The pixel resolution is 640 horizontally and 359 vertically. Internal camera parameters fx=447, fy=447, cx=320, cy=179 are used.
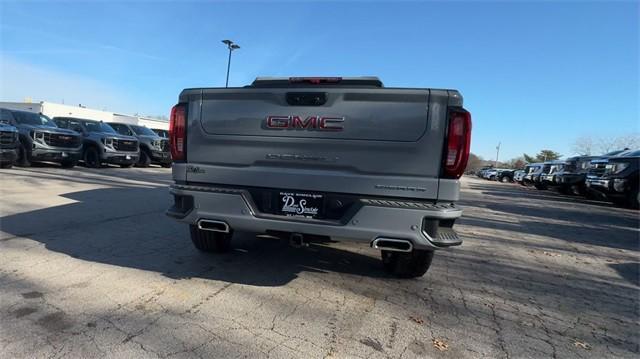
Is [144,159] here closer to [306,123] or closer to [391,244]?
[306,123]

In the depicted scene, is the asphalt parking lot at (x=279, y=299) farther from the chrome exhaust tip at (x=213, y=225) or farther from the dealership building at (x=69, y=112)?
the dealership building at (x=69, y=112)

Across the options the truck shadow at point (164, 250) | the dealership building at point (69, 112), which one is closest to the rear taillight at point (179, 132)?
the truck shadow at point (164, 250)

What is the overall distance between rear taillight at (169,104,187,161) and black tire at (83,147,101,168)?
46.6ft

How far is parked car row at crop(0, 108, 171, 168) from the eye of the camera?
41.7 ft

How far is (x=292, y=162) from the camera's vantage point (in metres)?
3.77

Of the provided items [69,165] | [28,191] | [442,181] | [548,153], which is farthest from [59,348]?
[548,153]

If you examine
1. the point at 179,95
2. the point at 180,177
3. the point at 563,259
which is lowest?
the point at 563,259

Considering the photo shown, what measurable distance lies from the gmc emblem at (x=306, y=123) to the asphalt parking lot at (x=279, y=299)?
1.45 m

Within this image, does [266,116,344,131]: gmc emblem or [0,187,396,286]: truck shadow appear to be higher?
[266,116,344,131]: gmc emblem

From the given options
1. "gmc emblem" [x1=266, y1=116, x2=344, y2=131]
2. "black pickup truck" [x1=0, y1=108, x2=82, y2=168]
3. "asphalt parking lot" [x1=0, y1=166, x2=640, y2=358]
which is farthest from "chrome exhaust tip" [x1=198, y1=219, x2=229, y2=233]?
"black pickup truck" [x1=0, y1=108, x2=82, y2=168]

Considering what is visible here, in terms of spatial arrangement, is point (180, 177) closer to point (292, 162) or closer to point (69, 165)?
point (292, 162)

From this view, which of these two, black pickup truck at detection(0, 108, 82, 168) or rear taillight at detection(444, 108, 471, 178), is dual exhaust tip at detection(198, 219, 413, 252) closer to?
rear taillight at detection(444, 108, 471, 178)

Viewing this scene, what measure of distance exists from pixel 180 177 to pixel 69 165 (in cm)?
1337

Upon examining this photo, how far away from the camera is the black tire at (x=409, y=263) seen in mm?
4402
